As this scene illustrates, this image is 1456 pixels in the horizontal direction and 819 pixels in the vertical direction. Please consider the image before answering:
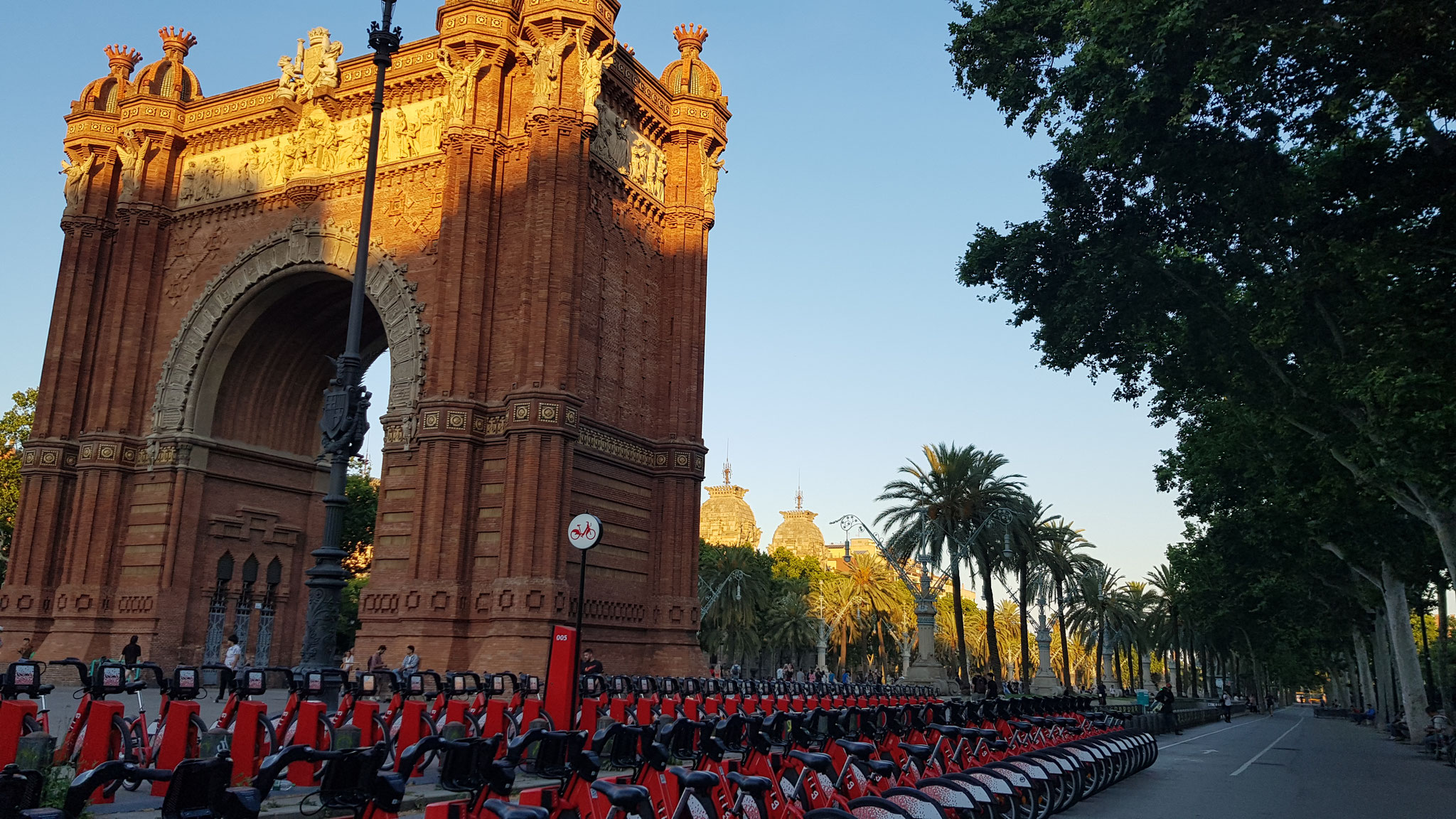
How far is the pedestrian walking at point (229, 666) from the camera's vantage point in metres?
11.5

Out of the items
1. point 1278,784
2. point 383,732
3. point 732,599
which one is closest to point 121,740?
point 383,732

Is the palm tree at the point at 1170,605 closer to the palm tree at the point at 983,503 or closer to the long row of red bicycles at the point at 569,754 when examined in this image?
the palm tree at the point at 983,503

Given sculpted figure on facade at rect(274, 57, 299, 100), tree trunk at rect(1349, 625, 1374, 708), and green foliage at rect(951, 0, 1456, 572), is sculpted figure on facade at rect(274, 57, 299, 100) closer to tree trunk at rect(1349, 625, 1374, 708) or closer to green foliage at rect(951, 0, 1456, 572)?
green foliage at rect(951, 0, 1456, 572)

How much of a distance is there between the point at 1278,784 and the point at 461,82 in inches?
1042

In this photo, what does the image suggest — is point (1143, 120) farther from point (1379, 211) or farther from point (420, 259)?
point (420, 259)

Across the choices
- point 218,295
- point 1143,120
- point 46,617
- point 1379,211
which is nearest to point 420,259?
point 218,295

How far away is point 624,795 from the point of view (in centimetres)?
612

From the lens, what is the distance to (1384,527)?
30.7 m

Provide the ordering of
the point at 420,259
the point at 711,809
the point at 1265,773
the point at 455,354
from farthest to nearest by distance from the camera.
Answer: the point at 420,259, the point at 455,354, the point at 1265,773, the point at 711,809

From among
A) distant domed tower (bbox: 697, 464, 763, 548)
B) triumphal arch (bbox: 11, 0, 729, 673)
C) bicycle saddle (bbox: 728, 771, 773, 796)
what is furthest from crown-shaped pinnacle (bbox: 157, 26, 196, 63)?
distant domed tower (bbox: 697, 464, 763, 548)

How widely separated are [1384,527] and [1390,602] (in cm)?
582

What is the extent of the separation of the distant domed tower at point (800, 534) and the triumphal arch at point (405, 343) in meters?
129

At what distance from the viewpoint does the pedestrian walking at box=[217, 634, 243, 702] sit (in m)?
11.5

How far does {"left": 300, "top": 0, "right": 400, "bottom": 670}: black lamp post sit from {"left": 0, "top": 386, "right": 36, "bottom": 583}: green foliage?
41942mm
